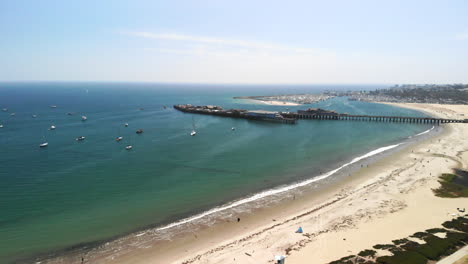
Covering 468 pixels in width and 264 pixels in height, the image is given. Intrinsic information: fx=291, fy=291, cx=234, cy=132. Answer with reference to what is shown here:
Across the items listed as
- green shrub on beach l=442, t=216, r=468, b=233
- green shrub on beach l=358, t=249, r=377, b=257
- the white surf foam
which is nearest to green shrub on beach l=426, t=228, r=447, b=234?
green shrub on beach l=442, t=216, r=468, b=233

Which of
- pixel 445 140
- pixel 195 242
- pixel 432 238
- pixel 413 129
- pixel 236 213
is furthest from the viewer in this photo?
pixel 413 129

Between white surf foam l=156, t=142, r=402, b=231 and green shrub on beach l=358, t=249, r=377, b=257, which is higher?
green shrub on beach l=358, t=249, r=377, b=257

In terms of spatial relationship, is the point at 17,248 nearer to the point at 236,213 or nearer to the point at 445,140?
the point at 236,213

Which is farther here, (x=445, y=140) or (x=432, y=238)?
(x=445, y=140)

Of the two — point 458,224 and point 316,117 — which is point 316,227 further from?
point 316,117

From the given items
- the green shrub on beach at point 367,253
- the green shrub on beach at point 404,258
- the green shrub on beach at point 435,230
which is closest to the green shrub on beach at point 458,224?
the green shrub on beach at point 435,230

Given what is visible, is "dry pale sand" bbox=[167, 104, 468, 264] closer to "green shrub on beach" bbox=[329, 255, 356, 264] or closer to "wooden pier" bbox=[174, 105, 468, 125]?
"green shrub on beach" bbox=[329, 255, 356, 264]

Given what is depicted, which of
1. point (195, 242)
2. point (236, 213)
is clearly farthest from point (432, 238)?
point (195, 242)
